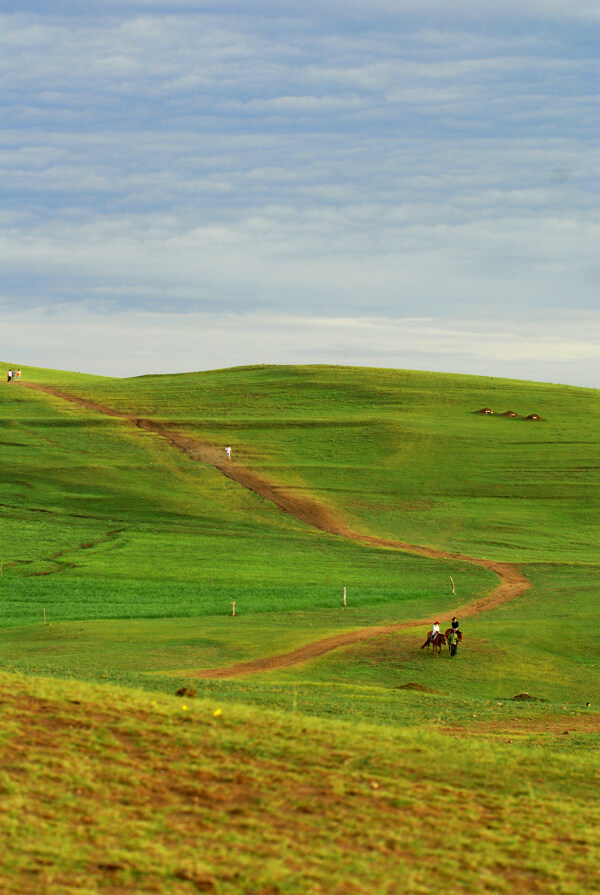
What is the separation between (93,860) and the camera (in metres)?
9.60

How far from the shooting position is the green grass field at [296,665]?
10.5m

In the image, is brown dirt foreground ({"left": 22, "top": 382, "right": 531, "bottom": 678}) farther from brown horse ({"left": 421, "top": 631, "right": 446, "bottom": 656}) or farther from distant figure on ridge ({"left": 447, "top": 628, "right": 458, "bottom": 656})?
distant figure on ridge ({"left": 447, "top": 628, "right": 458, "bottom": 656})

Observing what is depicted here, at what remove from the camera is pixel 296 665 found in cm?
2736

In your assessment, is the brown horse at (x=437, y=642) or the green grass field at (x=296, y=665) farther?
the brown horse at (x=437, y=642)

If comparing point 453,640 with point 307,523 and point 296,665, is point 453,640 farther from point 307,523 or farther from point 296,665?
point 307,523

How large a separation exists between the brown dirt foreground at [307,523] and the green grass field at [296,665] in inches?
36.1

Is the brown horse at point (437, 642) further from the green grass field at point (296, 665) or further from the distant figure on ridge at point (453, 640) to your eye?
the green grass field at point (296, 665)

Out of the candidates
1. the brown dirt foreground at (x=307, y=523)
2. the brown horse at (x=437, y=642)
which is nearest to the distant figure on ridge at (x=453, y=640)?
the brown horse at (x=437, y=642)

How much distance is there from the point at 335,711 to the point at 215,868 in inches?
387

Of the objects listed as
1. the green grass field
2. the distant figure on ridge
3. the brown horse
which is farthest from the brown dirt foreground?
the distant figure on ridge

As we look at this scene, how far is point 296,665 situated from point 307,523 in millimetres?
32753

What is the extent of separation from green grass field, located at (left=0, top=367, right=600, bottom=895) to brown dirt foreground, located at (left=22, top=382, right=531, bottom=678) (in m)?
0.92

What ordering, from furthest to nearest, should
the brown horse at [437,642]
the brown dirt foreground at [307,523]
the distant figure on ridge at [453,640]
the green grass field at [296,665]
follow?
the brown horse at [437,642] → the distant figure on ridge at [453,640] → the brown dirt foreground at [307,523] → the green grass field at [296,665]

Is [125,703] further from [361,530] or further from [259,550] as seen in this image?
[361,530]
